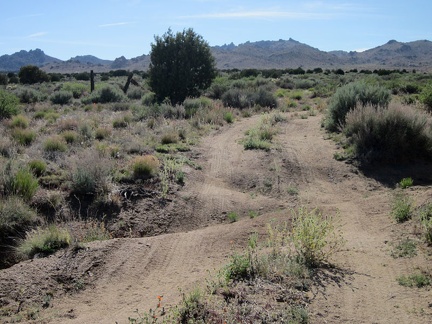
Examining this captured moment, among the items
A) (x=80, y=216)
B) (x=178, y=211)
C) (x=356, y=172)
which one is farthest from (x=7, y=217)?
(x=356, y=172)

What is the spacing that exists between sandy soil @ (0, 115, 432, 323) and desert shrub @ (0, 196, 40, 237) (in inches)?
61.7

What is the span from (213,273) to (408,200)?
4.33 metres

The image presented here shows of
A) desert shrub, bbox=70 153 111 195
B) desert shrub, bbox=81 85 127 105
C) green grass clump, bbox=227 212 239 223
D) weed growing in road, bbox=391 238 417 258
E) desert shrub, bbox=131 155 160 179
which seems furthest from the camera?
desert shrub, bbox=81 85 127 105

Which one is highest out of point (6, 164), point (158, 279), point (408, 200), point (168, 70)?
point (168, 70)

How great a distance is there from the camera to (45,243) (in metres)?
7.07

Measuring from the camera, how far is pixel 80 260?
21.6 ft

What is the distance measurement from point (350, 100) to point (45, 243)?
11.7 metres

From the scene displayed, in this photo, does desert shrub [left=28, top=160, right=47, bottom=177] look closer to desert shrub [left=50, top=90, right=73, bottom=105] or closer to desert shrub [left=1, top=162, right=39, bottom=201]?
desert shrub [left=1, top=162, right=39, bottom=201]

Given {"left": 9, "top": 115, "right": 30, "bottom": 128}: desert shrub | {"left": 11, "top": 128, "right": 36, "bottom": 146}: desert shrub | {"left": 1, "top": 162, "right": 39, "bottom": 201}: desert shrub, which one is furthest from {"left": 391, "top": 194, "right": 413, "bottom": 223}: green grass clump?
{"left": 9, "top": 115, "right": 30, "bottom": 128}: desert shrub

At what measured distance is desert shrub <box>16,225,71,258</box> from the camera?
6.98 meters

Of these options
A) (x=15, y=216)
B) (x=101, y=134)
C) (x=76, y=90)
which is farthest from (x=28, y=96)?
(x=15, y=216)

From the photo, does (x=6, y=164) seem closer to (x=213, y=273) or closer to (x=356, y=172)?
(x=213, y=273)

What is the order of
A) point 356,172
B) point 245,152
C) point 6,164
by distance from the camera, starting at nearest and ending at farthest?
point 6,164 < point 356,172 < point 245,152

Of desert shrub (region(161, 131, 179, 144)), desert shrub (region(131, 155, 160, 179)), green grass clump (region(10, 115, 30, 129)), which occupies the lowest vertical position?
desert shrub (region(131, 155, 160, 179))
